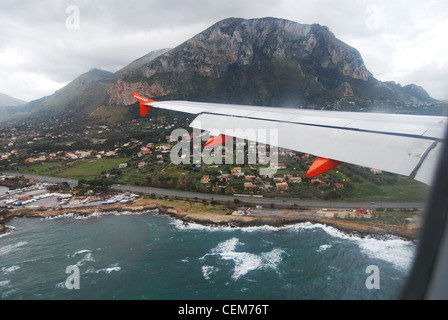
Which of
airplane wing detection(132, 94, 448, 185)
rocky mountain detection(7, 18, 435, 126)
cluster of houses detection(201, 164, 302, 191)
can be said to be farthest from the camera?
rocky mountain detection(7, 18, 435, 126)

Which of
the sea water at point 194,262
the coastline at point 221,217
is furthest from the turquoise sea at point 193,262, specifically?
the coastline at point 221,217

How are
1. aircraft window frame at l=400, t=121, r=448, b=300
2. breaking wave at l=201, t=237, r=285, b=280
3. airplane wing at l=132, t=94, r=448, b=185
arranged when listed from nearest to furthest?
aircraft window frame at l=400, t=121, r=448, b=300 < airplane wing at l=132, t=94, r=448, b=185 < breaking wave at l=201, t=237, r=285, b=280

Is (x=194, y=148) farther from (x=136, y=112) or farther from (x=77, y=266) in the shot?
(x=136, y=112)

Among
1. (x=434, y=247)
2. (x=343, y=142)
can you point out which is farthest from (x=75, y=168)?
(x=434, y=247)

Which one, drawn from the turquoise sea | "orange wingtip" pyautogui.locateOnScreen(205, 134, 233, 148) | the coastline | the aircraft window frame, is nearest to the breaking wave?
the turquoise sea

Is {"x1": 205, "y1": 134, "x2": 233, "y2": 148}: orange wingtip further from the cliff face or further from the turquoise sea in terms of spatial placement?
the cliff face

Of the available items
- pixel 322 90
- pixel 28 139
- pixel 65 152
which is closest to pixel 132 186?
pixel 65 152
